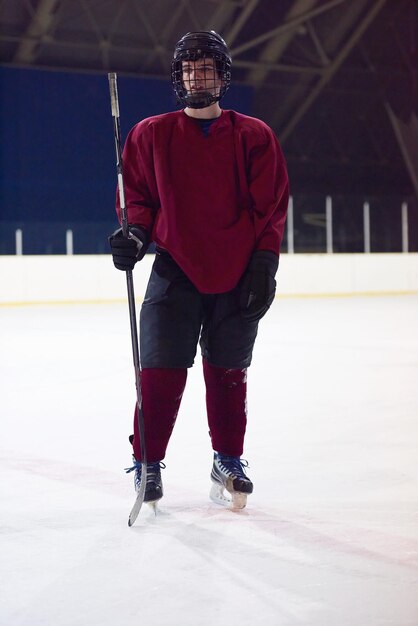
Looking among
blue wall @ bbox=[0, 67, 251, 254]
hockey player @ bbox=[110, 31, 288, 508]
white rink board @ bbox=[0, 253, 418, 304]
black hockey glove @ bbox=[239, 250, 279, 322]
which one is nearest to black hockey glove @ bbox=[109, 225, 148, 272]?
hockey player @ bbox=[110, 31, 288, 508]

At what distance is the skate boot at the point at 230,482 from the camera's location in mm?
2318

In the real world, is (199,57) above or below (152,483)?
above

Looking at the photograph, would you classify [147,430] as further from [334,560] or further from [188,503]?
[334,560]

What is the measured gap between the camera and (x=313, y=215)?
1284 centimetres

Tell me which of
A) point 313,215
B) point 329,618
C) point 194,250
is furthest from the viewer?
point 313,215

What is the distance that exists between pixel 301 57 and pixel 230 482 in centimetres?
1313

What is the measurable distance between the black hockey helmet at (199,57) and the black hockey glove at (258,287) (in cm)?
38

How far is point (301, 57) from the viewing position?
14.7 meters

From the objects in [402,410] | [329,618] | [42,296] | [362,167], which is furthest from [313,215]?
[329,618]

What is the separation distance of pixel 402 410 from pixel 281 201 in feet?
5.46

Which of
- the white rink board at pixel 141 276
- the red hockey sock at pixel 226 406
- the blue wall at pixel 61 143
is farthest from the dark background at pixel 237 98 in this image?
the red hockey sock at pixel 226 406

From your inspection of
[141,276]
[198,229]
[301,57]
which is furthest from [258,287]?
[301,57]

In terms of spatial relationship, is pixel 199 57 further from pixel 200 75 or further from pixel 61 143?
pixel 61 143

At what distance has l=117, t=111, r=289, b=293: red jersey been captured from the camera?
2.24 metres
